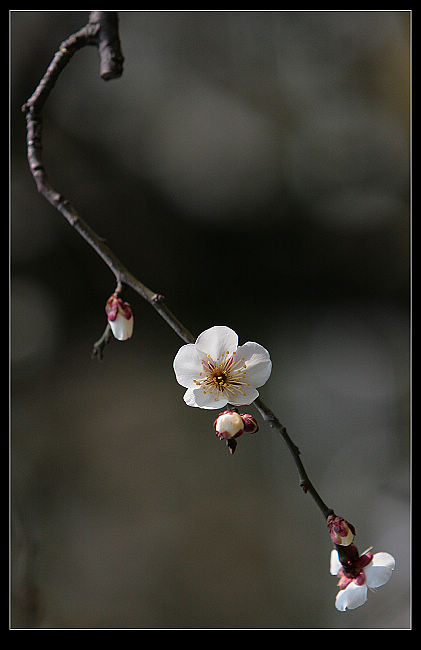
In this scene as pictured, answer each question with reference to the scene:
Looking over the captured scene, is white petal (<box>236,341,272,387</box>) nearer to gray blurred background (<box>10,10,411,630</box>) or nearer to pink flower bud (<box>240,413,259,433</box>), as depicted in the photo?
pink flower bud (<box>240,413,259,433</box>)

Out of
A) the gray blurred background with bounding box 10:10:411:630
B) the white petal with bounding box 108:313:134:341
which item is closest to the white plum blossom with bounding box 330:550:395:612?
the white petal with bounding box 108:313:134:341

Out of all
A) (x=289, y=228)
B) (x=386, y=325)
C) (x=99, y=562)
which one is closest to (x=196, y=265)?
(x=289, y=228)

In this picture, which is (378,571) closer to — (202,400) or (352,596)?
(352,596)

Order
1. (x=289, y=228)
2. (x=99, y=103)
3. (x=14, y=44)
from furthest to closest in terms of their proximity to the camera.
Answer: (x=289, y=228) → (x=99, y=103) → (x=14, y=44)

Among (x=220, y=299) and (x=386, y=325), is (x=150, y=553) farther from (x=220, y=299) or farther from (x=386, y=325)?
(x=386, y=325)

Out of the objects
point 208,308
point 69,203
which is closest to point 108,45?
point 69,203

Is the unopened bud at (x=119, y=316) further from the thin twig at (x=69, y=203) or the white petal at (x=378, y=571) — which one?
the white petal at (x=378, y=571)
